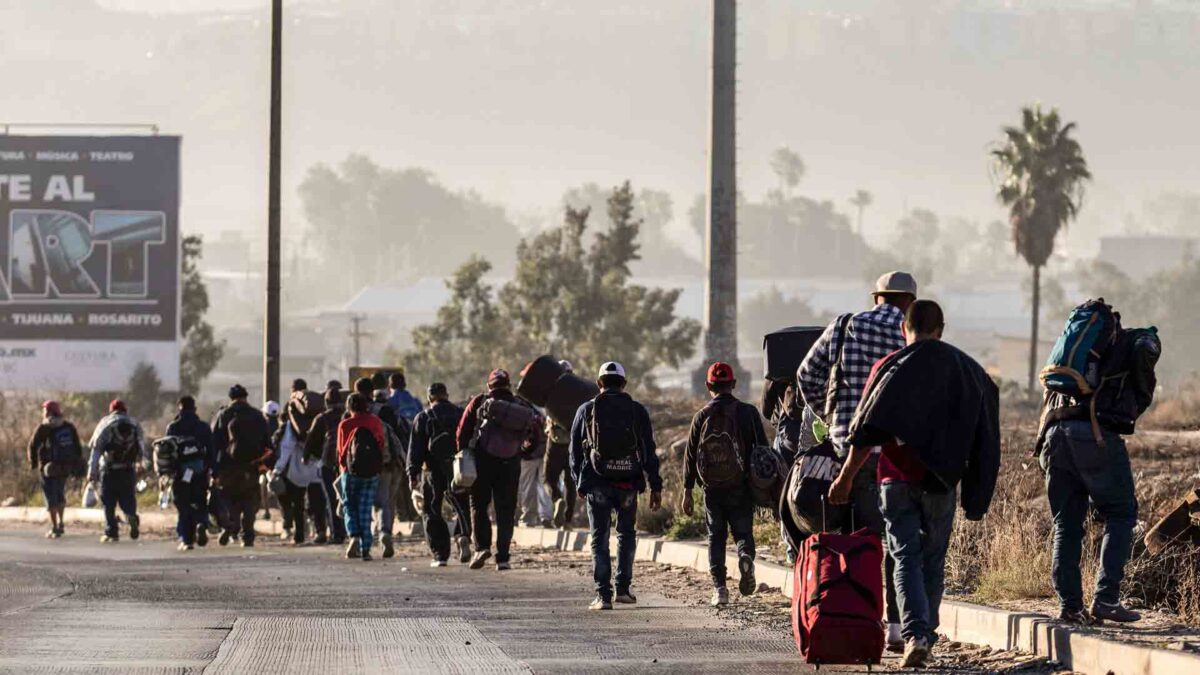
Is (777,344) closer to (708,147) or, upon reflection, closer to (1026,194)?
(708,147)

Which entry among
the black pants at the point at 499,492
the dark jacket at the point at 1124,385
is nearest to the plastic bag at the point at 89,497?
the black pants at the point at 499,492

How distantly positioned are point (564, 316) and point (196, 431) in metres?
56.5

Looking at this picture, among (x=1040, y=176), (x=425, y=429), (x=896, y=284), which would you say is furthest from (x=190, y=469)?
(x=1040, y=176)

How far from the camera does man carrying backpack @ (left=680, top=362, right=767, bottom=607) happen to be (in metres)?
15.6

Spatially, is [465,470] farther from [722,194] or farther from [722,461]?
[722,194]

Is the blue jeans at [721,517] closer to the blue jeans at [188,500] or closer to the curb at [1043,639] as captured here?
the curb at [1043,639]

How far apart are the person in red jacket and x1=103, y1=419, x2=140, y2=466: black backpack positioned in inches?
234

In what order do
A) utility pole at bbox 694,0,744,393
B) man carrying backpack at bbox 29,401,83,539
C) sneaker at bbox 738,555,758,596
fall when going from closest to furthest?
sneaker at bbox 738,555,758,596 → man carrying backpack at bbox 29,401,83,539 → utility pole at bbox 694,0,744,393

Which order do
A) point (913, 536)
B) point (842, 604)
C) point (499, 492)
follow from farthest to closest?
point (499, 492) → point (913, 536) → point (842, 604)

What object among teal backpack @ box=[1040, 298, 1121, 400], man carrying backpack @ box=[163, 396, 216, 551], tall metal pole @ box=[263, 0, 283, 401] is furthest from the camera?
tall metal pole @ box=[263, 0, 283, 401]

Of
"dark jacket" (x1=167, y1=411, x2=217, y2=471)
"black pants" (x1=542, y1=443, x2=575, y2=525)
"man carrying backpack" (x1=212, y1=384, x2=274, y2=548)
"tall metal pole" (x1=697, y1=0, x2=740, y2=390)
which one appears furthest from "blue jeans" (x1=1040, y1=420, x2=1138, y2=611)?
"tall metal pole" (x1=697, y1=0, x2=740, y2=390)

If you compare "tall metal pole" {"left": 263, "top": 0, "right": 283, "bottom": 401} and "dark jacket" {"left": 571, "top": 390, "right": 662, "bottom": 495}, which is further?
"tall metal pole" {"left": 263, "top": 0, "right": 283, "bottom": 401}

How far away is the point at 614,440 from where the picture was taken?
52.5 ft

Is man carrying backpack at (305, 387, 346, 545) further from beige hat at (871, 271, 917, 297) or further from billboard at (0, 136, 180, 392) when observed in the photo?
billboard at (0, 136, 180, 392)
